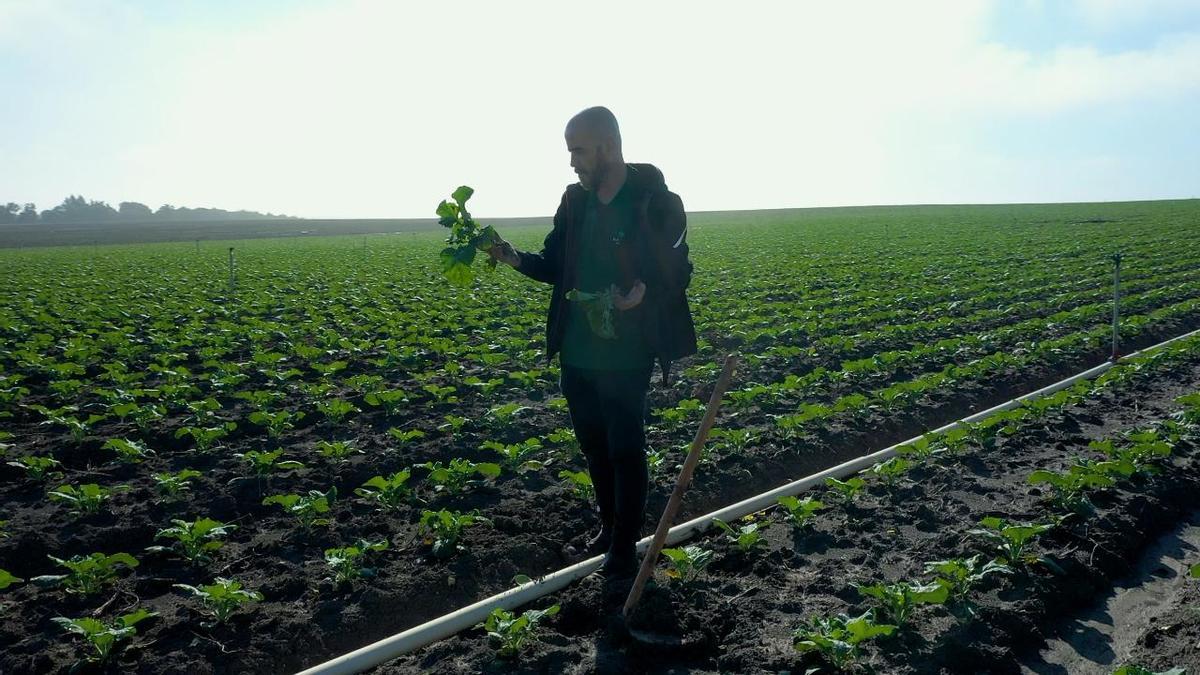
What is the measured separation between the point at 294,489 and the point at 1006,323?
9846mm

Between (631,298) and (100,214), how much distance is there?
136956 millimetres

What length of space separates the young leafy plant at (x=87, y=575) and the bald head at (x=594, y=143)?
2.72 meters

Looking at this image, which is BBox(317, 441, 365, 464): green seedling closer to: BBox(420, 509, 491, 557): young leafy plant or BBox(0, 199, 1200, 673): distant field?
BBox(0, 199, 1200, 673): distant field

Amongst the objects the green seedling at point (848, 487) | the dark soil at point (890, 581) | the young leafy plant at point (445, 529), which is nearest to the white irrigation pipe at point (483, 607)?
the dark soil at point (890, 581)

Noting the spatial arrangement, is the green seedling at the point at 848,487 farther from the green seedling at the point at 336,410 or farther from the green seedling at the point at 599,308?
the green seedling at the point at 336,410

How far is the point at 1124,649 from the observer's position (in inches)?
135

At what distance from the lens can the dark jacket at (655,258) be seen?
142 inches

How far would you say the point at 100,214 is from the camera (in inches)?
4786

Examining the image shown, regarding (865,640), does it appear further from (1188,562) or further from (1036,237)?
(1036,237)

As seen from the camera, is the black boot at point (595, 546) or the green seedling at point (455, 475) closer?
the black boot at point (595, 546)

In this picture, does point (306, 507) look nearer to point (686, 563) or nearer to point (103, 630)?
point (103, 630)

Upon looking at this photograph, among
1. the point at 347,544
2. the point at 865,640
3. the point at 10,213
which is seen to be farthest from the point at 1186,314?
the point at 10,213

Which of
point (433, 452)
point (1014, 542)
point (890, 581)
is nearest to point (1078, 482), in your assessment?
point (1014, 542)

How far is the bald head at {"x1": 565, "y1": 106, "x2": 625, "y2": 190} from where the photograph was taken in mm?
3578
